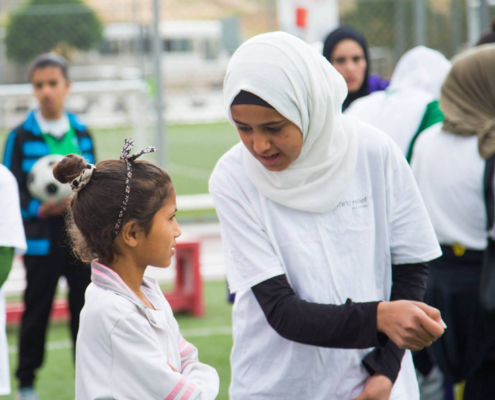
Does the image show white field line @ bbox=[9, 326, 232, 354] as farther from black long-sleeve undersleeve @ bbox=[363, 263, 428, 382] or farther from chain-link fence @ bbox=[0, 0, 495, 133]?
black long-sleeve undersleeve @ bbox=[363, 263, 428, 382]

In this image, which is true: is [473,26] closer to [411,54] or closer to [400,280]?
[411,54]

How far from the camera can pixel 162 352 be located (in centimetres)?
206

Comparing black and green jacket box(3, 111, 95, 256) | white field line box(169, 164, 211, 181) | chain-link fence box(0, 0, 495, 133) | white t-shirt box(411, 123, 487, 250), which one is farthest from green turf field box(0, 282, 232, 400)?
white field line box(169, 164, 211, 181)

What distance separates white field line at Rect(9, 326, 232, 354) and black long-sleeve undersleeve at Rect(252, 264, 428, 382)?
3.62 m

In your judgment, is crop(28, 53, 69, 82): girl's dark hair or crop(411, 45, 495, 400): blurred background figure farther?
crop(28, 53, 69, 82): girl's dark hair

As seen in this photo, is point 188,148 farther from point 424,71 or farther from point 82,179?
point 82,179

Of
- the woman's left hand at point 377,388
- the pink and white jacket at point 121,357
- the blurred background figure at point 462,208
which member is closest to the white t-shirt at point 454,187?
the blurred background figure at point 462,208

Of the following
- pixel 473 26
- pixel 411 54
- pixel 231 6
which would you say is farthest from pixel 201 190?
pixel 231 6

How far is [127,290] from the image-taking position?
2111mm

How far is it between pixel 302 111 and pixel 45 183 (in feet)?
9.02

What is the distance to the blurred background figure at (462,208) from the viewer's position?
123 inches

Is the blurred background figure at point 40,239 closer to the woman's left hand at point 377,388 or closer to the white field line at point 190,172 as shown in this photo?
the woman's left hand at point 377,388

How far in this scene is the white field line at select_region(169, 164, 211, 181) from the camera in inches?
604

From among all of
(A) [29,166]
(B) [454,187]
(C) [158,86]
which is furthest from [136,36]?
(B) [454,187]
